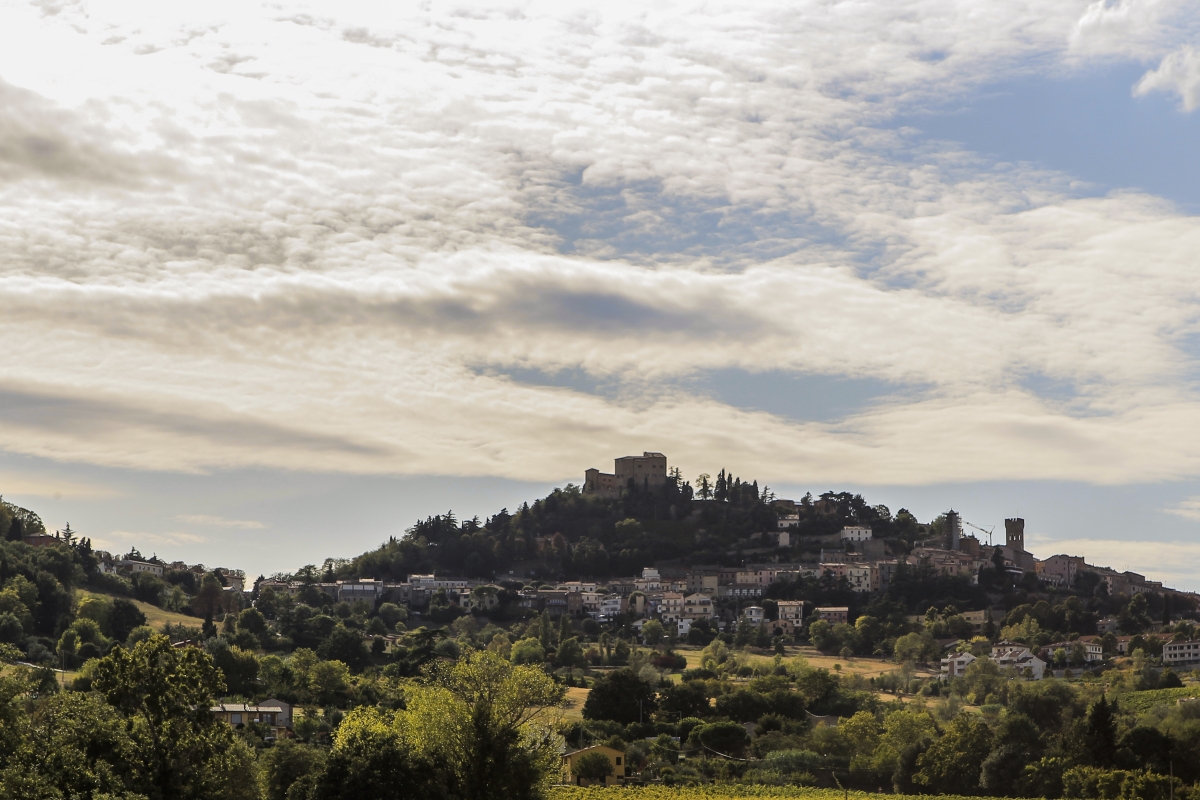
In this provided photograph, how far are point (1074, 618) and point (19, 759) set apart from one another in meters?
112

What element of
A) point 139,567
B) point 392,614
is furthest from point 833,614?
point 139,567

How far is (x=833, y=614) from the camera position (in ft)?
430

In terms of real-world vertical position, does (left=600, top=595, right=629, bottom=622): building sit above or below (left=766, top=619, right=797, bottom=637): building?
above

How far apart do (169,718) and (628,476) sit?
151283 millimetres

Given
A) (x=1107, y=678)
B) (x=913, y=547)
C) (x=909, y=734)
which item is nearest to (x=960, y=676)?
(x=1107, y=678)

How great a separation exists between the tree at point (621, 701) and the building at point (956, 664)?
1375 inches

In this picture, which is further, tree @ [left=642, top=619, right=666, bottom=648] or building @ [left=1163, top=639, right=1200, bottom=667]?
tree @ [left=642, top=619, right=666, bottom=648]

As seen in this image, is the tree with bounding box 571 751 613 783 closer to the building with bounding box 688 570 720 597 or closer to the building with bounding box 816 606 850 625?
the building with bounding box 816 606 850 625

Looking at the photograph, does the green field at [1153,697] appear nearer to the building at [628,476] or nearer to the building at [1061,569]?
the building at [1061,569]

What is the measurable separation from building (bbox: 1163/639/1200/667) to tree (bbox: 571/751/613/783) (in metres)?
63.8

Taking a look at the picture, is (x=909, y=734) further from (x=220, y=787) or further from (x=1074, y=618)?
(x=1074, y=618)

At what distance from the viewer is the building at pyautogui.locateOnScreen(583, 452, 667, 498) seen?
180 metres

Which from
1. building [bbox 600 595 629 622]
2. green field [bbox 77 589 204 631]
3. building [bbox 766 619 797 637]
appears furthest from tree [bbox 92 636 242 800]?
building [bbox 600 595 629 622]

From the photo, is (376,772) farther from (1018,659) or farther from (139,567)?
(139,567)
